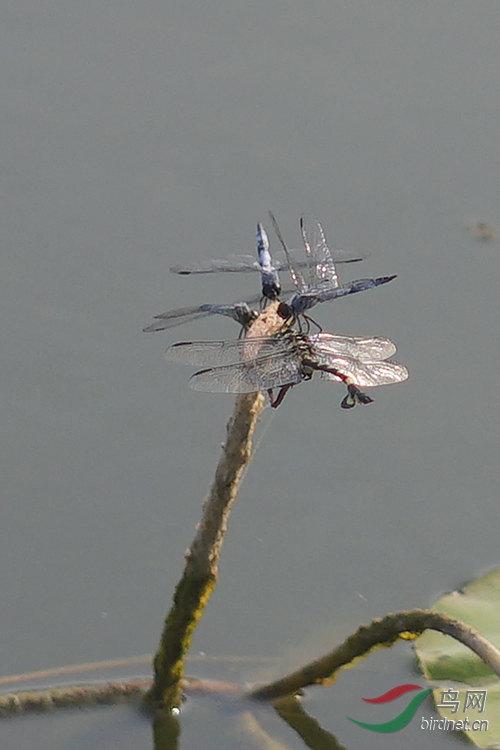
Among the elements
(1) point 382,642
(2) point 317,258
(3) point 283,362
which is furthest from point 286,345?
(1) point 382,642

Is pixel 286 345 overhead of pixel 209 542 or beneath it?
overhead

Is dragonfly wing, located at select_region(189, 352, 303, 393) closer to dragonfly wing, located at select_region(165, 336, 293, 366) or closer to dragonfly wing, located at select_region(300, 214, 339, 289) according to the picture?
dragonfly wing, located at select_region(165, 336, 293, 366)

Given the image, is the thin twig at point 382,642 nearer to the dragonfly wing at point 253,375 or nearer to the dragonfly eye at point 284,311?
the dragonfly wing at point 253,375

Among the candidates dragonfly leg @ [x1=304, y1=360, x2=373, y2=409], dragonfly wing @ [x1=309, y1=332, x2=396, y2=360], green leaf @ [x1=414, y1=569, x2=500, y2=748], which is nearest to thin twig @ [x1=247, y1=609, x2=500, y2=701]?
green leaf @ [x1=414, y1=569, x2=500, y2=748]

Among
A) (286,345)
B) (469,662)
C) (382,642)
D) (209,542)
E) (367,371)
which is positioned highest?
(286,345)

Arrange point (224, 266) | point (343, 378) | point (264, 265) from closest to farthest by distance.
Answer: point (343, 378) < point (264, 265) < point (224, 266)

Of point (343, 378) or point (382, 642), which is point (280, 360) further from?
point (382, 642)

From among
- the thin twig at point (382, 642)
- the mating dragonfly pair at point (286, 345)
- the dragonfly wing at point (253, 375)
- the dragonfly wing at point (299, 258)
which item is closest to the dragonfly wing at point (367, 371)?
the mating dragonfly pair at point (286, 345)

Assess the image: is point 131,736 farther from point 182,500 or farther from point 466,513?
point 466,513
